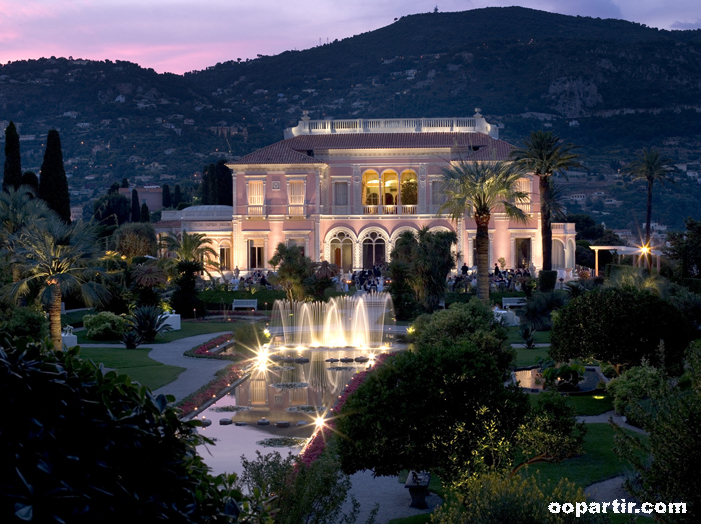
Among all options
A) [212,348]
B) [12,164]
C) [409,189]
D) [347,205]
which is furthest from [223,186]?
[212,348]

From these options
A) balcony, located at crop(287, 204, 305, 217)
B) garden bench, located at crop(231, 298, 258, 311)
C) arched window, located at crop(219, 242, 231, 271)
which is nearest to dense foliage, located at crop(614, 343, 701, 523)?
garden bench, located at crop(231, 298, 258, 311)

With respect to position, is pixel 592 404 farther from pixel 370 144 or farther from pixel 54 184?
pixel 370 144

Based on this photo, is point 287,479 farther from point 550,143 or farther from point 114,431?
point 550,143

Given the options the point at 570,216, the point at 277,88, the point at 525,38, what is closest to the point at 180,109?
the point at 277,88

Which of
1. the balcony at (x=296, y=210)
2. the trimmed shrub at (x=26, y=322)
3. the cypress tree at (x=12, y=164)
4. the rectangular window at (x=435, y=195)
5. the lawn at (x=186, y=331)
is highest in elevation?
the cypress tree at (x=12, y=164)

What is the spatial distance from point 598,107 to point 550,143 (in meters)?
66.8

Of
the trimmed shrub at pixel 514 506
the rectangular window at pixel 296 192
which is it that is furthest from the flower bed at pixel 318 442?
the rectangular window at pixel 296 192

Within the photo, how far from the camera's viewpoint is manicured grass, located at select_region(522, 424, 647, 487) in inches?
405

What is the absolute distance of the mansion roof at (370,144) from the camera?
156 ft

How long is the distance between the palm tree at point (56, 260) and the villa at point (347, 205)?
27.9 meters

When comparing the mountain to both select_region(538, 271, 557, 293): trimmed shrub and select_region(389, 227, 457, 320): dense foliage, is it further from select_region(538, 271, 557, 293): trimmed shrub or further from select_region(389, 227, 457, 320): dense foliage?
select_region(389, 227, 457, 320): dense foliage

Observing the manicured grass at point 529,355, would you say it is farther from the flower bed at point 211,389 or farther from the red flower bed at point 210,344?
the red flower bed at point 210,344

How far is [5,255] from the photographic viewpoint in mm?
23172

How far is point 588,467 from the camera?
1084 cm
